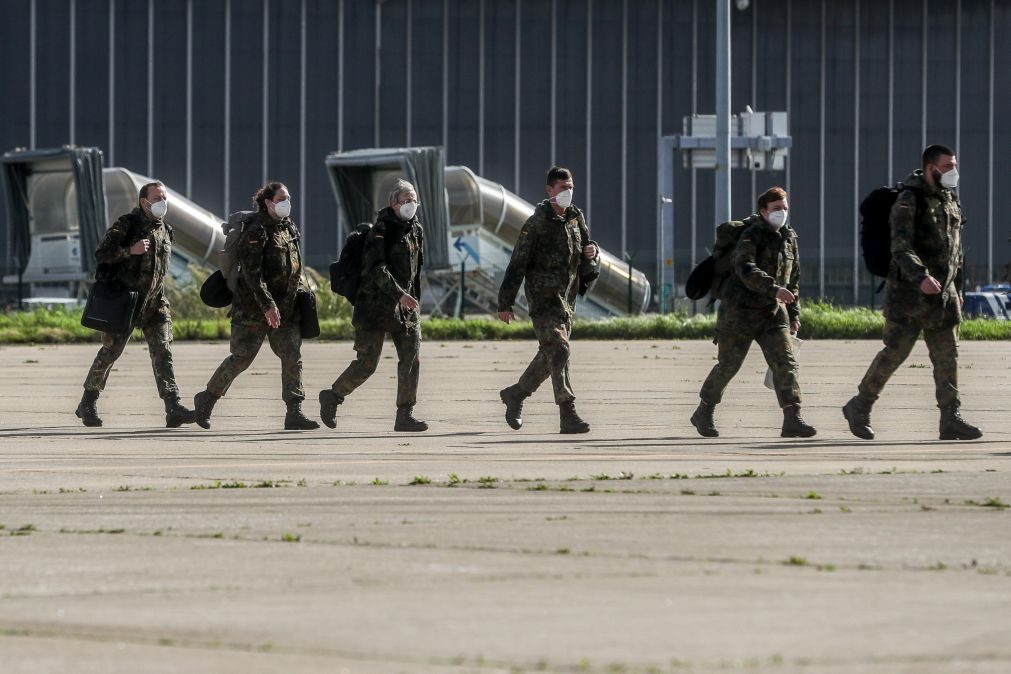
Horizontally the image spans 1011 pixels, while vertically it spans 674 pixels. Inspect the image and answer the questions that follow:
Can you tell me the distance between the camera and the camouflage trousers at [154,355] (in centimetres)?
1352

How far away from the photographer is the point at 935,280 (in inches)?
471

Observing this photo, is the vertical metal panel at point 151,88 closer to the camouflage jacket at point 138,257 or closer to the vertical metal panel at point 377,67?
the vertical metal panel at point 377,67

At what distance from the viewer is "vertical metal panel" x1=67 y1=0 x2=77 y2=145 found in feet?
183

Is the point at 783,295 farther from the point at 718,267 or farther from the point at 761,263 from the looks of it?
the point at 718,267

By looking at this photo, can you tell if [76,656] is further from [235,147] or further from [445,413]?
[235,147]

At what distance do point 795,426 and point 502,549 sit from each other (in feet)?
18.8

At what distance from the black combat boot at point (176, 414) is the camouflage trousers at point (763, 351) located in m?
3.48

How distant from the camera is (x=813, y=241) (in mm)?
59531

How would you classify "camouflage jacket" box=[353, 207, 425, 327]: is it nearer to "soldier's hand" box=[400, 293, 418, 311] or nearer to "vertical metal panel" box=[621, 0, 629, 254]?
"soldier's hand" box=[400, 293, 418, 311]

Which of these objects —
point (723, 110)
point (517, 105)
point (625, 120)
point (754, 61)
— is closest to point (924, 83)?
point (754, 61)

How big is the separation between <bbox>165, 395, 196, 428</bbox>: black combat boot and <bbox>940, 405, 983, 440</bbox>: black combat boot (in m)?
4.94

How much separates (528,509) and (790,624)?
9.62 ft

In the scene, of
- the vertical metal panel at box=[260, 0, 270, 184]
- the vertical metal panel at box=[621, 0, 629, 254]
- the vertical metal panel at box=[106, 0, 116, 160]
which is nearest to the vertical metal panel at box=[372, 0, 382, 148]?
the vertical metal panel at box=[260, 0, 270, 184]

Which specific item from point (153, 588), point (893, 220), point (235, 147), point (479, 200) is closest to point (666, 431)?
point (893, 220)
